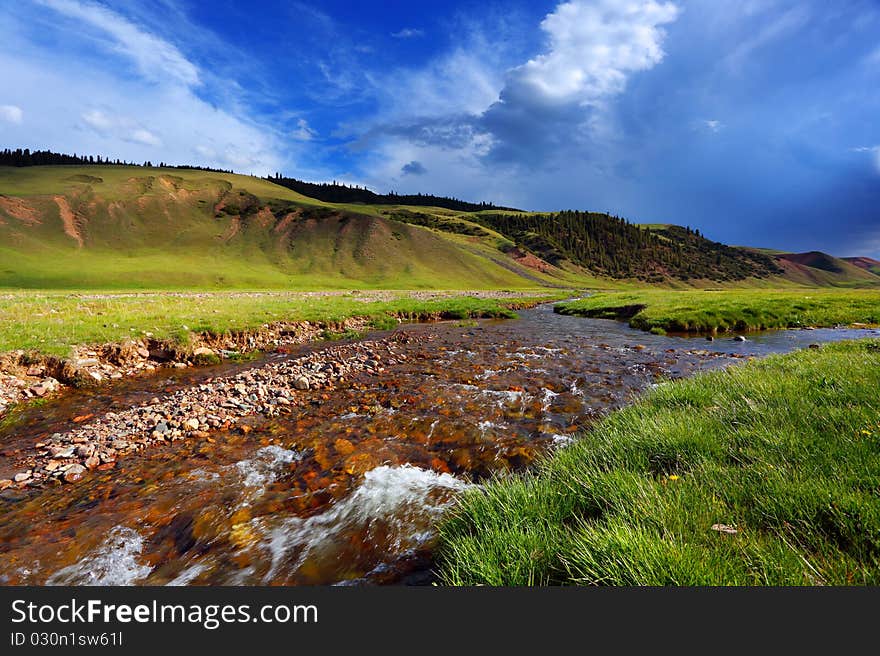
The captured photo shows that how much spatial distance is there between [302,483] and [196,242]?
134076 mm

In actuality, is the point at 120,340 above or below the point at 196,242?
below

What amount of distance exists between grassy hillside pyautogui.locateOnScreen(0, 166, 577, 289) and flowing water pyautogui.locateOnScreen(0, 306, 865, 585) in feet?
260

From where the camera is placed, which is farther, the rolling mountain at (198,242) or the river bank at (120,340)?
the rolling mountain at (198,242)

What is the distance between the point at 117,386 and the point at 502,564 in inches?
541

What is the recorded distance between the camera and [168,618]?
8.93 feet

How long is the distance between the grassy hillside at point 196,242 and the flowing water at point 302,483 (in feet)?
260

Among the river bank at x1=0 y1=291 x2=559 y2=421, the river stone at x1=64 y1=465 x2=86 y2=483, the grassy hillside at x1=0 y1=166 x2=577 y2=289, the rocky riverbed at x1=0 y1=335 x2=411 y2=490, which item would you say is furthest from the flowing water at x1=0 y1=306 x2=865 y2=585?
the grassy hillside at x1=0 y1=166 x2=577 y2=289

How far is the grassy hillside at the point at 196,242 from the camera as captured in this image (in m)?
81.9

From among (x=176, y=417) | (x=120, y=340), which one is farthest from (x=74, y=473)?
(x=120, y=340)

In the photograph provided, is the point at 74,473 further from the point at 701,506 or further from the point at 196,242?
the point at 196,242

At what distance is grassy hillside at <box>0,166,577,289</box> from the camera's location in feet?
269

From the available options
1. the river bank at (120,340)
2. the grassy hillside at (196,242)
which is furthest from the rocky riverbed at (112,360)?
the grassy hillside at (196,242)

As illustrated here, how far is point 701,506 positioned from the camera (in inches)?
119

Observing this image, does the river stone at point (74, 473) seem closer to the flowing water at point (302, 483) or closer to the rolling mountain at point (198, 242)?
the flowing water at point (302, 483)
